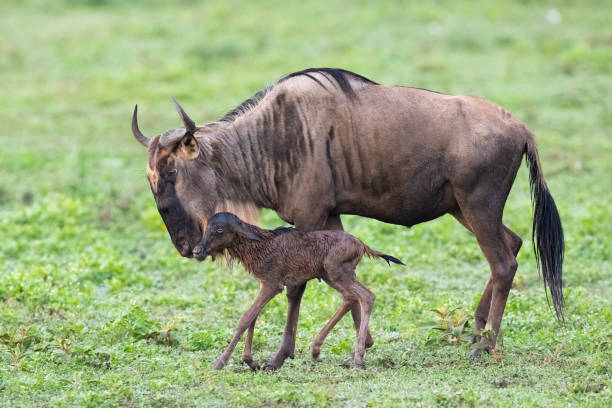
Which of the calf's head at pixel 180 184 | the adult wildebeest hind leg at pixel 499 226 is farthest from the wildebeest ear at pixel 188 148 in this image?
the adult wildebeest hind leg at pixel 499 226

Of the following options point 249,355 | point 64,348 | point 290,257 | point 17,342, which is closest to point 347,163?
point 290,257

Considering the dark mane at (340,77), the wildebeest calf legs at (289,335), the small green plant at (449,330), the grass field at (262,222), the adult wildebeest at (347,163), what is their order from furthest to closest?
the dark mane at (340,77) < the small green plant at (449,330) < the adult wildebeest at (347,163) < the wildebeest calf legs at (289,335) < the grass field at (262,222)

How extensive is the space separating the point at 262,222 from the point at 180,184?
389 cm

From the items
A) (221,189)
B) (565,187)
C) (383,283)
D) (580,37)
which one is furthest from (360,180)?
(580,37)

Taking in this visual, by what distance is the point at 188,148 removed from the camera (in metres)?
6.81

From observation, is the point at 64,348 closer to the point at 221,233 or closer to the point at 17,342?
the point at 17,342

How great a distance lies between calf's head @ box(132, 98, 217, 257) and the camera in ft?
22.2

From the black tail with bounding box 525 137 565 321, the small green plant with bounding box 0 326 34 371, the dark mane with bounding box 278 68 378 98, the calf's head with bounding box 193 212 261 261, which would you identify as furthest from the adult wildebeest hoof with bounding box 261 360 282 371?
the black tail with bounding box 525 137 565 321

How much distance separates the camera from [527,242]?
394 inches

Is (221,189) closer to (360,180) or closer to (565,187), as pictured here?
(360,180)

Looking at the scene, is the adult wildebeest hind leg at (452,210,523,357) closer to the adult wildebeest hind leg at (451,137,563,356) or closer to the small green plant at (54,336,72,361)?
the adult wildebeest hind leg at (451,137,563,356)

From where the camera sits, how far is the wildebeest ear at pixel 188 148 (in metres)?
6.76

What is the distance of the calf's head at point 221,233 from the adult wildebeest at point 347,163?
28 centimetres

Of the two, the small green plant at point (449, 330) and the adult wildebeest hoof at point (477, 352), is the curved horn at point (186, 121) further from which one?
the adult wildebeest hoof at point (477, 352)
